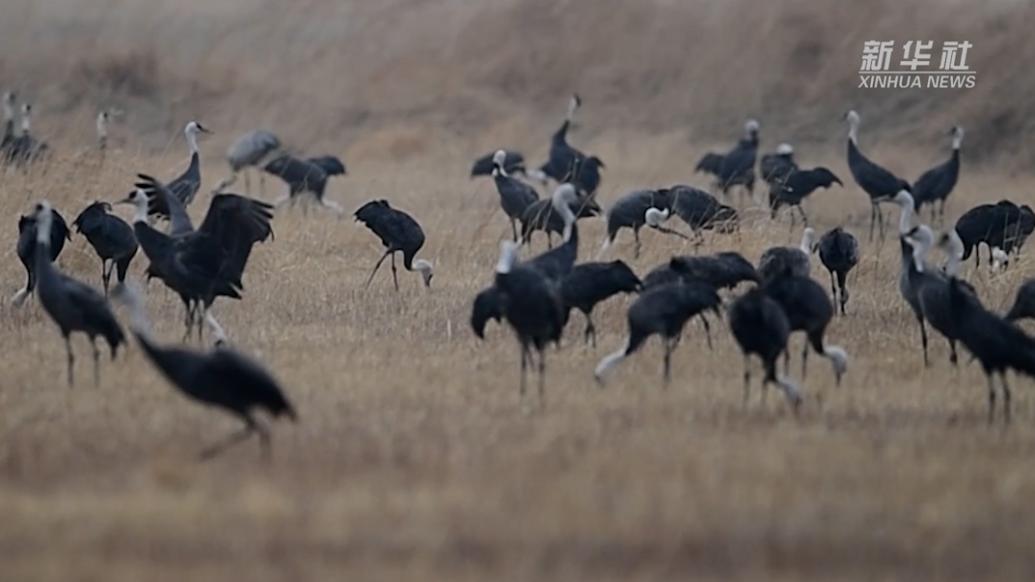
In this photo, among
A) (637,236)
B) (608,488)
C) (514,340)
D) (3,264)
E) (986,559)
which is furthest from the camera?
(637,236)

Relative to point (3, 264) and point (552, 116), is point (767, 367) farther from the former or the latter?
point (552, 116)

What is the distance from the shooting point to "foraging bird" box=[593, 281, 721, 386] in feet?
36.3

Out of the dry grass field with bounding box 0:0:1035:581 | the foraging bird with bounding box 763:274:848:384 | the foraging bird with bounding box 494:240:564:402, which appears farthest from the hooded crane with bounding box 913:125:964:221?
the foraging bird with bounding box 494:240:564:402

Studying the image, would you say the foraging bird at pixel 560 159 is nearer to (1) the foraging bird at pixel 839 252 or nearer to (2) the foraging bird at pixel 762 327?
(1) the foraging bird at pixel 839 252

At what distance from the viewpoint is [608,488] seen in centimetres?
820

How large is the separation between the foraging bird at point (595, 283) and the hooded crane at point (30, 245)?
3.55 metres

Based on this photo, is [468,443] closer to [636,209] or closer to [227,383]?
[227,383]

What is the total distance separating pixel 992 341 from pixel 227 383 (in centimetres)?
405

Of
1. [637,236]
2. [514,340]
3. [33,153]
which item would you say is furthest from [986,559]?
[33,153]

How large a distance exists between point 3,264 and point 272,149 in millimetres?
8837

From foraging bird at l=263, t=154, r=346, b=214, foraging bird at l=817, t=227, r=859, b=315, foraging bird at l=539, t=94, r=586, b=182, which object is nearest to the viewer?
foraging bird at l=817, t=227, r=859, b=315

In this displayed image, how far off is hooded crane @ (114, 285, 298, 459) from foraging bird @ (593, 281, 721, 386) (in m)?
2.87

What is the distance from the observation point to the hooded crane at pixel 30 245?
13344 mm

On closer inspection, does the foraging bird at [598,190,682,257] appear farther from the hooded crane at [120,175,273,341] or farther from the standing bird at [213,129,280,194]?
the standing bird at [213,129,280,194]
